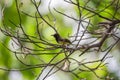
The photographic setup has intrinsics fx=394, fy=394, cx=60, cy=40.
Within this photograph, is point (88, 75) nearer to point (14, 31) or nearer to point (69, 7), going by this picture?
point (69, 7)

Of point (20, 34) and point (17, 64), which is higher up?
point (20, 34)

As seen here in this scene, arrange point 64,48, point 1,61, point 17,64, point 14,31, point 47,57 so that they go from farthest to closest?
point 1,61, point 17,64, point 47,57, point 14,31, point 64,48

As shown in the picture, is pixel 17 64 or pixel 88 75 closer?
pixel 88 75

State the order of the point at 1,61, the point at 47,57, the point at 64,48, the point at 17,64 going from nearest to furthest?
the point at 64,48
the point at 47,57
the point at 17,64
the point at 1,61

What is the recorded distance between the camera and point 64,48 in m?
2.41

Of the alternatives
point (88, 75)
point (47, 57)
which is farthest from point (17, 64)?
point (88, 75)

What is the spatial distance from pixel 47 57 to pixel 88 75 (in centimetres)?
54

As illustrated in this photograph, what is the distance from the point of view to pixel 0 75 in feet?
18.1

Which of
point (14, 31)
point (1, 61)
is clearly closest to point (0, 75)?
point (1, 61)

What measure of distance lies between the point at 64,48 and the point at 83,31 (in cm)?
16

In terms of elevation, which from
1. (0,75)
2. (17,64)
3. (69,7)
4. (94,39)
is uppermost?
(94,39)

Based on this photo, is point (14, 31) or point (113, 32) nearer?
point (113, 32)

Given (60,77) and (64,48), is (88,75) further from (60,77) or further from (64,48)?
(64,48)

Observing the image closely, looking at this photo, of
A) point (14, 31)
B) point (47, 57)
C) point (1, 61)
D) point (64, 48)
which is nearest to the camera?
point (64, 48)
